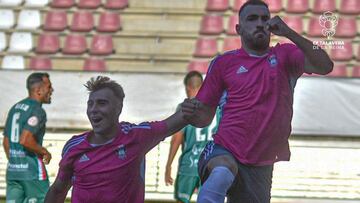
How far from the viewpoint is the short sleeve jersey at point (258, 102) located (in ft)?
15.0

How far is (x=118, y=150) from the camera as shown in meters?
4.61

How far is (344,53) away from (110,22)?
14.9 feet

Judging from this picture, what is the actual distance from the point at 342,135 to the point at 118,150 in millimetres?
7358

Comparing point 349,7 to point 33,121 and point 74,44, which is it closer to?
Result: point 74,44

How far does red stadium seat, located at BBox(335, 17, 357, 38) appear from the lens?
14.6 meters

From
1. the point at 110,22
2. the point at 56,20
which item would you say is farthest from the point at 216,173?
the point at 56,20

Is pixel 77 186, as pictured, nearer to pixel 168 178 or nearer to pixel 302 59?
pixel 302 59

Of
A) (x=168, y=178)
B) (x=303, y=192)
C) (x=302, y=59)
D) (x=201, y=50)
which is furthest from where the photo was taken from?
(x=201, y=50)

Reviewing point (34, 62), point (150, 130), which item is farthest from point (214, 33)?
point (150, 130)

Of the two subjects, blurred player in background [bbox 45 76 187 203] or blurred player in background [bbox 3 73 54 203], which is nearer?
blurred player in background [bbox 45 76 187 203]

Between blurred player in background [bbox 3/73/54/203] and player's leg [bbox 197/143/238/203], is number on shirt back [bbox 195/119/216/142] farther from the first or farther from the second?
player's leg [bbox 197/143/238/203]

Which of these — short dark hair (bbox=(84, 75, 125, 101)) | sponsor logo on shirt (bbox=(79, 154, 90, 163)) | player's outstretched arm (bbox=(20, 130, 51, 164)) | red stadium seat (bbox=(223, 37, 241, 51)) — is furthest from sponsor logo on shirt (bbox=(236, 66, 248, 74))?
red stadium seat (bbox=(223, 37, 241, 51))

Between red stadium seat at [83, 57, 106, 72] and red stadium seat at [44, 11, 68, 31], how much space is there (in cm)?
126

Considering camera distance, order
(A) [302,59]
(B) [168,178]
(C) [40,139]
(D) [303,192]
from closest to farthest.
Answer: (A) [302,59] → (C) [40,139] → (B) [168,178] → (D) [303,192]
